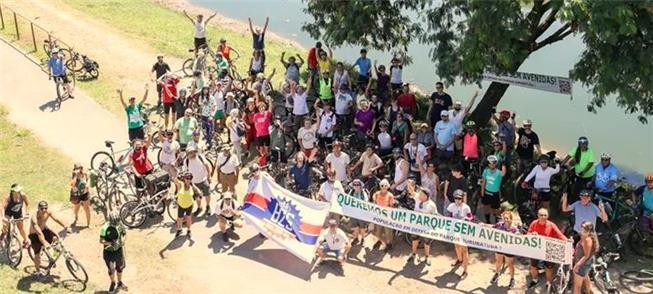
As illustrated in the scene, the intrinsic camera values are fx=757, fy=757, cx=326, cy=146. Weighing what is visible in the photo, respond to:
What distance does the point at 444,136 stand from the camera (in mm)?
15766

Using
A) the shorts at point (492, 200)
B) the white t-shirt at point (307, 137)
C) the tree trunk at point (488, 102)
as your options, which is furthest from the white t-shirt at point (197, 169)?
the tree trunk at point (488, 102)

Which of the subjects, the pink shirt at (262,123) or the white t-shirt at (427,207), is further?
the pink shirt at (262,123)

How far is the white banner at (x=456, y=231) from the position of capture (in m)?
12.6

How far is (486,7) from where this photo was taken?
14.7 m

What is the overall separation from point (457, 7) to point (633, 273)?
6904 mm

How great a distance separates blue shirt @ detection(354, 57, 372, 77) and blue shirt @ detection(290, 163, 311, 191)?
5573 mm

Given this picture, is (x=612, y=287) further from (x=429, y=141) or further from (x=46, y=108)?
(x=46, y=108)

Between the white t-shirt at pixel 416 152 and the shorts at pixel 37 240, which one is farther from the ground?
the white t-shirt at pixel 416 152

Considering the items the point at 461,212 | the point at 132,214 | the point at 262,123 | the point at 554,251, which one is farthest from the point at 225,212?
the point at 554,251

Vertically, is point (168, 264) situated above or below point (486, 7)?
below

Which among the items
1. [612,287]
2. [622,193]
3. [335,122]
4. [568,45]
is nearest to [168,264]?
[335,122]

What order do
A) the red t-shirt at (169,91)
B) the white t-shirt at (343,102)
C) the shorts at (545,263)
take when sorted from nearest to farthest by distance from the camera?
1. the shorts at (545,263)
2. the white t-shirt at (343,102)
3. the red t-shirt at (169,91)

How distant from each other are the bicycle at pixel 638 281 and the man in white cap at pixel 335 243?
16.2 ft

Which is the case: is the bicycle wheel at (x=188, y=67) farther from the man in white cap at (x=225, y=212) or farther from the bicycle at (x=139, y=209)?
the man in white cap at (x=225, y=212)
